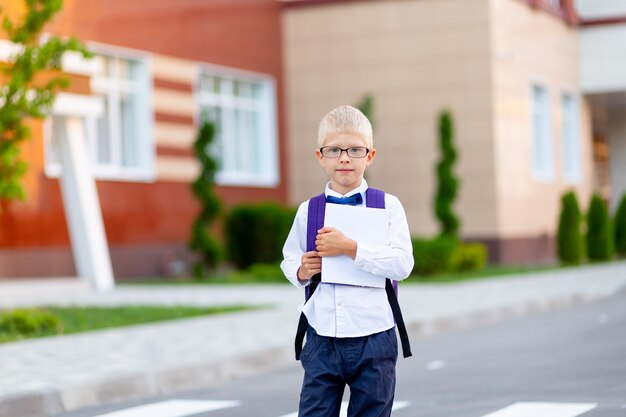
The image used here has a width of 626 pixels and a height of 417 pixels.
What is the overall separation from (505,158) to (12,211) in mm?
11399

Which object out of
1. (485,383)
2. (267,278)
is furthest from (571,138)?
(485,383)

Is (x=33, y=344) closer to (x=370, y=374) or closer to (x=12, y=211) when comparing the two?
(x=370, y=374)

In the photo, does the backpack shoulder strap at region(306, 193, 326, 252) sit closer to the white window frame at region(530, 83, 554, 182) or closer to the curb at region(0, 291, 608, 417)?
the curb at region(0, 291, 608, 417)

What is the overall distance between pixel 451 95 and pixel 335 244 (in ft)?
73.9

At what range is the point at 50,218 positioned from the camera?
2183cm

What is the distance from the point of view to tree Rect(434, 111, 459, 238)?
78.7 ft

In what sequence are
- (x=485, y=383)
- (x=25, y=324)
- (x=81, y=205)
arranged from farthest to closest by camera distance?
(x=81, y=205) → (x=25, y=324) → (x=485, y=383)

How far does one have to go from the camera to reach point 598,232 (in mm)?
26531

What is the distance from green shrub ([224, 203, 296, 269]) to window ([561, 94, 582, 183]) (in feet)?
35.8

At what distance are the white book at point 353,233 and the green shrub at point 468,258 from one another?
60.0 ft

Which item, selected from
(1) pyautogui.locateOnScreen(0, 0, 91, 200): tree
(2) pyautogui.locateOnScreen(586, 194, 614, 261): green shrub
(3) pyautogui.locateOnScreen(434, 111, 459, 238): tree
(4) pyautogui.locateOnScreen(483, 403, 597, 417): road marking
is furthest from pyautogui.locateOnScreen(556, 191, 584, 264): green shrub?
(4) pyautogui.locateOnScreen(483, 403, 597, 417): road marking

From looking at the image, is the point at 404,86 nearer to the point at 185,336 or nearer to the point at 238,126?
the point at 238,126

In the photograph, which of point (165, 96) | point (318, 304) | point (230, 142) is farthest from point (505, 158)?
point (318, 304)

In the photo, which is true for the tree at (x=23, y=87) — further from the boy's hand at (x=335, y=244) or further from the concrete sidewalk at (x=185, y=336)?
the boy's hand at (x=335, y=244)
